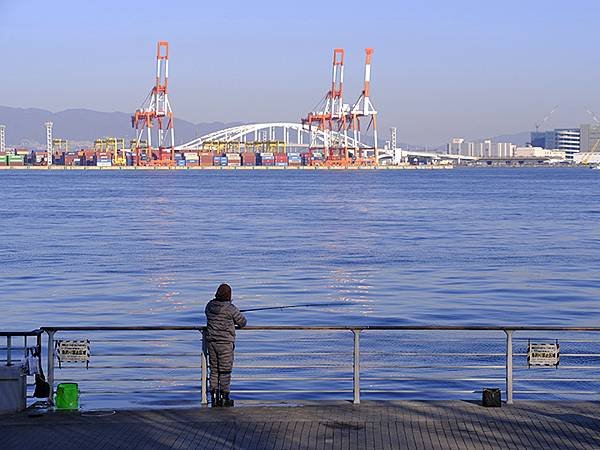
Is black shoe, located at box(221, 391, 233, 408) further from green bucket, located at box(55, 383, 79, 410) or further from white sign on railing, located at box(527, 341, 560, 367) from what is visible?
white sign on railing, located at box(527, 341, 560, 367)

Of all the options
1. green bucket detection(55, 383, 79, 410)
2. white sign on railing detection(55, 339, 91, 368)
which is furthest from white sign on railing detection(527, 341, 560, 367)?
green bucket detection(55, 383, 79, 410)

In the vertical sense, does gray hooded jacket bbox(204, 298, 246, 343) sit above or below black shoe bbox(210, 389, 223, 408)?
above

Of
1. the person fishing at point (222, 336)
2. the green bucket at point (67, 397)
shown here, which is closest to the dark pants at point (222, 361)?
the person fishing at point (222, 336)

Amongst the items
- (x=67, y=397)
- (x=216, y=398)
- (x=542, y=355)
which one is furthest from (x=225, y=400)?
(x=542, y=355)

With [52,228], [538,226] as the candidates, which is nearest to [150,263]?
[52,228]

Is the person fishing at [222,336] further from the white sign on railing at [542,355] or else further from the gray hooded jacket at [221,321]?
the white sign on railing at [542,355]

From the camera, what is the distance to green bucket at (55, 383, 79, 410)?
995 centimetres

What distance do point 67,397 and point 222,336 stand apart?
1.46 m

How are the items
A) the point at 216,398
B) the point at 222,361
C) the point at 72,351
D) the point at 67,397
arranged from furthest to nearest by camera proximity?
the point at 216,398, the point at 222,361, the point at 67,397, the point at 72,351

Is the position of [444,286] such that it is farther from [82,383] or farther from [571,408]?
[571,408]

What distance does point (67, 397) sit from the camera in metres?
Answer: 9.98

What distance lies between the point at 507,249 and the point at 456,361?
2610cm

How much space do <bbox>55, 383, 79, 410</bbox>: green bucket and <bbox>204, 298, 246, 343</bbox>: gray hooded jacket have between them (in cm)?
128

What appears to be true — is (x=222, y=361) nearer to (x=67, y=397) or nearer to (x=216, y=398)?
(x=216, y=398)
